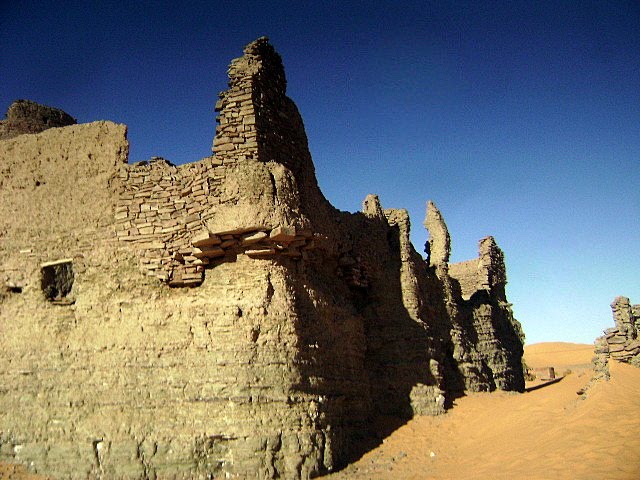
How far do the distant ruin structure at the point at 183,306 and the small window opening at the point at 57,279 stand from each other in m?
0.03

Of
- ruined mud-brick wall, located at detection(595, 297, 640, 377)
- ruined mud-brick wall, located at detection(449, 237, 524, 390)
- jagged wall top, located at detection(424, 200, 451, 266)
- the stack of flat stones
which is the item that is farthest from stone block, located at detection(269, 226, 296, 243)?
jagged wall top, located at detection(424, 200, 451, 266)

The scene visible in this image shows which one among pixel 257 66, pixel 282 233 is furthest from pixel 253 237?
pixel 257 66

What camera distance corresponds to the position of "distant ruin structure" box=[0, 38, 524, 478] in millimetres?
7738

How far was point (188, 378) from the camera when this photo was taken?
26.0 ft

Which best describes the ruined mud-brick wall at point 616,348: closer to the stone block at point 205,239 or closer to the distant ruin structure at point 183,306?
the distant ruin structure at point 183,306

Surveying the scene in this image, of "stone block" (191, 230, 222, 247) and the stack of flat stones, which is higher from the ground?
"stone block" (191, 230, 222, 247)

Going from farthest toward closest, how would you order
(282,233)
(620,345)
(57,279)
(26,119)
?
(26,119)
(620,345)
(57,279)
(282,233)

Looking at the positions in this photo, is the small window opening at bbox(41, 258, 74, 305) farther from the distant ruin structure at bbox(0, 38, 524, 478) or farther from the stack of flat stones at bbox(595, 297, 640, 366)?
the stack of flat stones at bbox(595, 297, 640, 366)

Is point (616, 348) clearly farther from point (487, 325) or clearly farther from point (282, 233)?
point (282, 233)

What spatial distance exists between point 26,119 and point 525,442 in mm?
12708

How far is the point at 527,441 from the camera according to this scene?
360 inches

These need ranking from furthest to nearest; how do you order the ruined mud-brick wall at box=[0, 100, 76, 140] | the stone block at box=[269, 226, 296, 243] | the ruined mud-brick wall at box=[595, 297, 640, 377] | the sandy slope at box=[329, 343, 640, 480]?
1. the ruined mud-brick wall at box=[0, 100, 76, 140]
2. the ruined mud-brick wall at box=[595, 297, 640, 377]
3. the stone block at box=[269, 226, 296, 243]
4. the sandy slope at box=[329, 343, 640, 480]

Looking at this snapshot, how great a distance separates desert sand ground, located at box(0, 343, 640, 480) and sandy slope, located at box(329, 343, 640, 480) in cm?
1

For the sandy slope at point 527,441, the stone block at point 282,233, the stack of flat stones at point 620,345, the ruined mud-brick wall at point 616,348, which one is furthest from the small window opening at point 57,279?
the stack of flat stones at point 620,345
